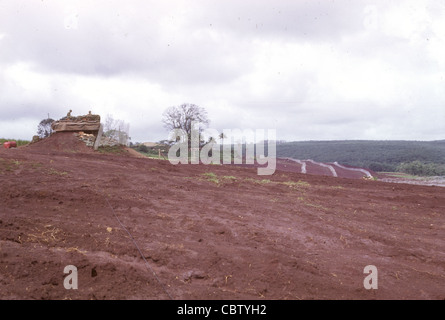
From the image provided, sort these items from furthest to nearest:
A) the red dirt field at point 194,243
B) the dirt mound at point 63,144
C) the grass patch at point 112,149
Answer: the grass patch at point 112,149 < the dirt mound at point 63,144 < the red dirt field at point 194,243

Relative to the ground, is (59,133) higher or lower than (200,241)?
higher

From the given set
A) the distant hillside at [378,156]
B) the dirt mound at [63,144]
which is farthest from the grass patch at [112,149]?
the distant hillside at [378,156]

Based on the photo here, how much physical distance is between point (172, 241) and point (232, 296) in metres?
1.75

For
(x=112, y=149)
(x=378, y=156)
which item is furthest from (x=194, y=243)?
(x=378, y=156)

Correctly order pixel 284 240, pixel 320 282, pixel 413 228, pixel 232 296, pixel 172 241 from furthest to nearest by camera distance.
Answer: pixel 413 228
pixel 284 240
pixel 172 241
pixel 320 282
pixel 232 296

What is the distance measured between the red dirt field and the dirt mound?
12.2 m

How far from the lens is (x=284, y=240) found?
582 centimetres

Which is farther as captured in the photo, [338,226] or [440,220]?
[440,220]

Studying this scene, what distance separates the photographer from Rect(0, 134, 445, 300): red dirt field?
12.8 feet

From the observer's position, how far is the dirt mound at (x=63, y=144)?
21047mm

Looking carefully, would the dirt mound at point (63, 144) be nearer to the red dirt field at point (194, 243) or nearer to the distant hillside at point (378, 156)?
the red dirt field at point (194, 243)

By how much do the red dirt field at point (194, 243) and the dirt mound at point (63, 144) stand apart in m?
12.2

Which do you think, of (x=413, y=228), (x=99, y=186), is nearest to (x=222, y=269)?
(x=99, y=186)
